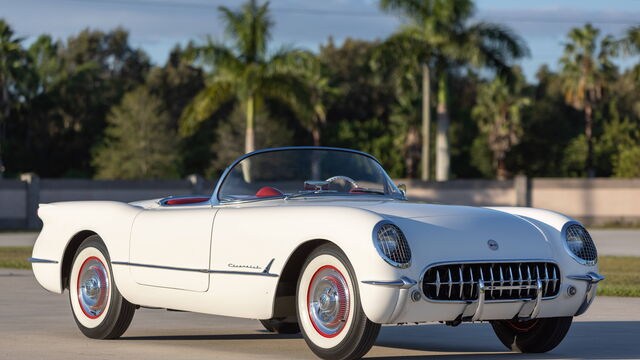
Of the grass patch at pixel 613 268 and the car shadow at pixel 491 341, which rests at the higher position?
the car shadow at pixel 491 341

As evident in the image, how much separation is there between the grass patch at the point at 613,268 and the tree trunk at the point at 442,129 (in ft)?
68.2

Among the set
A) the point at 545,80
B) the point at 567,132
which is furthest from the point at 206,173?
the point at 545,80

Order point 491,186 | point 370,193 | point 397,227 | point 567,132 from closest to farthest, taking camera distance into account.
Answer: point 397,227, point 370,193, point 491,186, point 567,132

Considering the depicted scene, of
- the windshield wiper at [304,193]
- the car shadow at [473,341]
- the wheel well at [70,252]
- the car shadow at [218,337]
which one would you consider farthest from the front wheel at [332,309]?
the wheel well at [70,252]

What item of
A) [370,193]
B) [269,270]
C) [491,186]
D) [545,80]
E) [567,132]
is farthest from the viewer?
[545,80]

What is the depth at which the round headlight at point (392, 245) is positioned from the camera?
713cm

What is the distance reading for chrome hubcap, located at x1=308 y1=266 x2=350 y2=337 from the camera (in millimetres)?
7426

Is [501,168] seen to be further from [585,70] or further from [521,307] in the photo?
[521,307]

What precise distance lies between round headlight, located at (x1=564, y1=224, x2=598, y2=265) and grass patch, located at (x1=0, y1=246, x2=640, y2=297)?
664 cm

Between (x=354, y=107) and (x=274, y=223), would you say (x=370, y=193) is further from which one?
(x=354, y=107)

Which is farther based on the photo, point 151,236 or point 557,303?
point 151,236

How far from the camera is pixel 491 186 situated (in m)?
49.2

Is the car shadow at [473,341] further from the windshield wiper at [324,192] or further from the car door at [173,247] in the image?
the windshield wiper at [324,192]

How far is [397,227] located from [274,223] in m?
1.00
